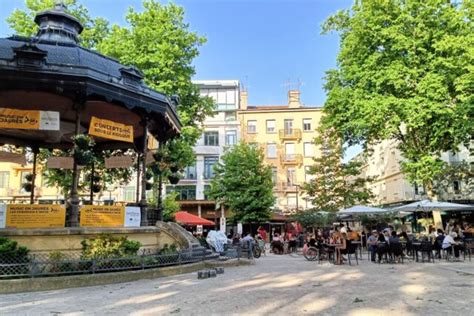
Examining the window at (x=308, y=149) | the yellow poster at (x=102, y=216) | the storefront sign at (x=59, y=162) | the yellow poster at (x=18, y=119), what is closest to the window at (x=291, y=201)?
the window at (x=308, y=149)

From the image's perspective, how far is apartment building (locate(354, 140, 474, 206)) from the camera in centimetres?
3612

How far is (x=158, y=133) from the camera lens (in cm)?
1652

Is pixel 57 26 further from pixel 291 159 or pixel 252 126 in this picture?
pixel 291 159

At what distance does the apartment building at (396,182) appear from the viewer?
36125 millimetres

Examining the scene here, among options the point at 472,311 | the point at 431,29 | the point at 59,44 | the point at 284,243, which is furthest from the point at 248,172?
the point at 472,311

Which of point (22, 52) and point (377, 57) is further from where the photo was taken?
point (377, 57)

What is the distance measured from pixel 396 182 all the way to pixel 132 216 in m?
35.4

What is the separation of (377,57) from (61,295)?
850 inches

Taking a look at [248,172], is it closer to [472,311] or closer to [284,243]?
[284,243]

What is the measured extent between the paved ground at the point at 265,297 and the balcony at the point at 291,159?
35502 mm

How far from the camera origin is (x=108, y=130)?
43.3 ft

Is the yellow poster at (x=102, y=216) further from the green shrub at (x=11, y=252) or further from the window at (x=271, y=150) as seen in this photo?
the window at (x=271, y=150)

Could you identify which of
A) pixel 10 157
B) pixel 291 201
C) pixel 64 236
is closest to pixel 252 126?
pixel 291 201

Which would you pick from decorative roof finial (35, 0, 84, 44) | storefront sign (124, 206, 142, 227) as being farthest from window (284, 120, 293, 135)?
storefront sign (124, 206, 142, 227)
